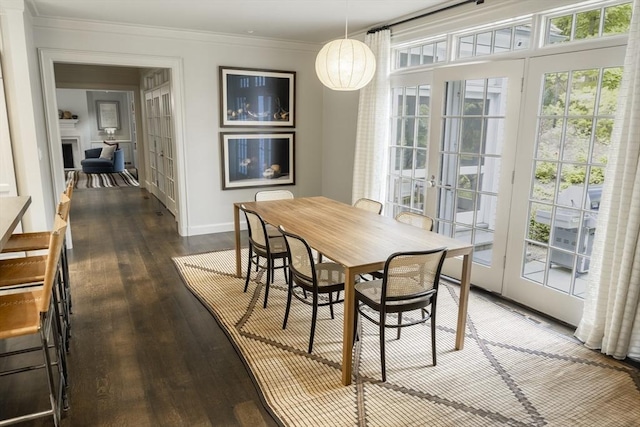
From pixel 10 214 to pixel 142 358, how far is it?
47.6 inches

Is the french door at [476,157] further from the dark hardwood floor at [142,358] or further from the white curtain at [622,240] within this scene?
the dark hardwood floor at [142,358]

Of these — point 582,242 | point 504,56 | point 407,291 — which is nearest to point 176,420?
point 407,291

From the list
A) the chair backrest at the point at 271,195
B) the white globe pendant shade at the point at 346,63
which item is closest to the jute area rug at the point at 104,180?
the chair backrest at the point at 271,195

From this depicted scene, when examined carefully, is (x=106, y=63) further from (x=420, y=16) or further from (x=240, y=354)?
(x=240, y=354)

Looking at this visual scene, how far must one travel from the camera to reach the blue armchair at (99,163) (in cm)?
1164

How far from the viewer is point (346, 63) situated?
2.97m

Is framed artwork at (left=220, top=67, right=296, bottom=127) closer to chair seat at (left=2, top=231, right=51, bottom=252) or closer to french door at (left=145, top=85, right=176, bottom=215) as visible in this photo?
french door at (left=145, top=85, right=176, bottom=215)

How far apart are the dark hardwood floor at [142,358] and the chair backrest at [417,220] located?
167 cm

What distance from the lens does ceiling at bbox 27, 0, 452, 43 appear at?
157 inches

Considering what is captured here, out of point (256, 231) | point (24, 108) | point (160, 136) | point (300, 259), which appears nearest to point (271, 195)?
point (256, 231)

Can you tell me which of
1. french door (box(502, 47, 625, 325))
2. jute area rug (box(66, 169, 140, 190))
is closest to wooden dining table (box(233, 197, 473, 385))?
french door (box(502, 47, 625, 325))

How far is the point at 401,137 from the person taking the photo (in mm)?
4805

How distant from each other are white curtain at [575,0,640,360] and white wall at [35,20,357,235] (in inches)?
132

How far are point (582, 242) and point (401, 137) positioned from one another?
7.31 feet
